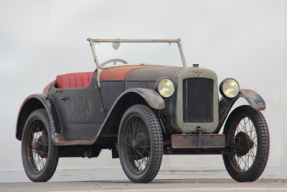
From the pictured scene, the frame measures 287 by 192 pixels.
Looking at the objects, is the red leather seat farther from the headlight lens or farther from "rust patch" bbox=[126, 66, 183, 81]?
the headlight lens

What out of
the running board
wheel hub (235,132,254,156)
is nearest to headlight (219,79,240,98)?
wheel hub (235,132,254,156)

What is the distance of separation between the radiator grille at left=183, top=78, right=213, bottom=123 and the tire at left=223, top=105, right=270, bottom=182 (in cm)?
38

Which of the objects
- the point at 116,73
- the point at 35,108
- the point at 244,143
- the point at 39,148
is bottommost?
the point at 39,148

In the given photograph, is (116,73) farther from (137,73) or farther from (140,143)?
(140,143)

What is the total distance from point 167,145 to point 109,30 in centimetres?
415

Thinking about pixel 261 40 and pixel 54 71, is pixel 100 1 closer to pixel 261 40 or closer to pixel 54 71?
pixel 54 71

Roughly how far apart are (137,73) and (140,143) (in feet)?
2.62

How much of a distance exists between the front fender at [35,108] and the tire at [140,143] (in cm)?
124

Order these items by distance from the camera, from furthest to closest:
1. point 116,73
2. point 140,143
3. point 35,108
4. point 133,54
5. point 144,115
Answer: point 35,108 → point 133,54 → point 116,73 → point 140,143 → point 144,115

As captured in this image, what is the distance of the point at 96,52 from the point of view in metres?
5.85

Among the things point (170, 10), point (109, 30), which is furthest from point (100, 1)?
point (170, 10)

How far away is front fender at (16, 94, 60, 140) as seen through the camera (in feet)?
19.4

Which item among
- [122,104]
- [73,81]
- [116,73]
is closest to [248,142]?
[122,104]

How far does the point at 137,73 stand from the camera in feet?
17.1
